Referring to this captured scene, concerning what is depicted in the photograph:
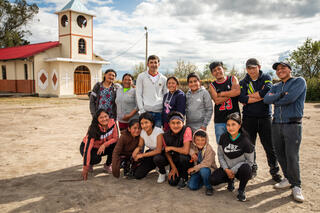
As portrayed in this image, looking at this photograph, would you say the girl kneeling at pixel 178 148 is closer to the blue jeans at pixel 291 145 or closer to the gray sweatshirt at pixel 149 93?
the gray sweatshirt at pixel 149 93

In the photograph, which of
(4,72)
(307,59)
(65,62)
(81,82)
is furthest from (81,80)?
(307,59)

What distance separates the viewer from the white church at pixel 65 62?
21.4m

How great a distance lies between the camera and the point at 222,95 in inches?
167

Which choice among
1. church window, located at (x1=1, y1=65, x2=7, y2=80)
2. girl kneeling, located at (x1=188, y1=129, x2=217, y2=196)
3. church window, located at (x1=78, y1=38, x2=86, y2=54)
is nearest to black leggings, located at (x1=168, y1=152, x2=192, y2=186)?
girl kneeling, located at (x1=188, y1=129, x2=217, y2=196)

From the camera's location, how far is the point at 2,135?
300 inches

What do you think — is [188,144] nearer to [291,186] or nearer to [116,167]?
[116,167]

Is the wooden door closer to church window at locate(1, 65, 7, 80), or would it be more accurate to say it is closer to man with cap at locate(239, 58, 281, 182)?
church window at locate(1, 65, 7, 80)

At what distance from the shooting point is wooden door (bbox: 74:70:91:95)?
892 inches

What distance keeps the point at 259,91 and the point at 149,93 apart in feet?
6.22

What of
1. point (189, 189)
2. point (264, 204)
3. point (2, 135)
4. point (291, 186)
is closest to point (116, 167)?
point (189, 189)

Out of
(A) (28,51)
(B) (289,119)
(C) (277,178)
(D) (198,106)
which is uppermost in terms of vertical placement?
(A) (28,51)

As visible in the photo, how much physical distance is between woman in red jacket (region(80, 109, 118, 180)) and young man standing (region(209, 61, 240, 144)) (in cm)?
→ 196

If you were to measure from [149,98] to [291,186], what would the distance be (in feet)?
8.80

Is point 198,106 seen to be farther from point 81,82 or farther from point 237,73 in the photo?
point 237,73
